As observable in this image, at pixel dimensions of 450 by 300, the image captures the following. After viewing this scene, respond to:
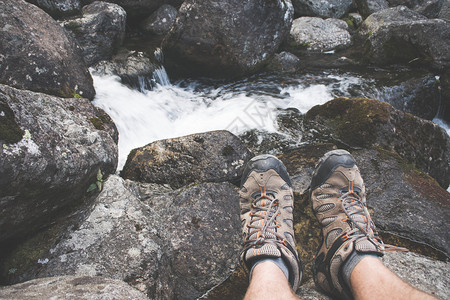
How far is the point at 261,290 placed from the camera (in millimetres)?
2076

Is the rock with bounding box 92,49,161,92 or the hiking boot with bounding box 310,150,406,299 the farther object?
the rock with bounding box 92,49,161,92

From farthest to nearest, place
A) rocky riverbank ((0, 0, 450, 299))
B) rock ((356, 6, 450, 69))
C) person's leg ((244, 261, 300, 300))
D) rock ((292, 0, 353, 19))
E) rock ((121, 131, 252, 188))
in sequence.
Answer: rock ((292, 0, 353, 19)), rock ((356, 6, 450, 69)), rock ((121, 131, 252, 188)), rocky riverbank ((0, 0, 450, 299)), person's leg ((244, 261, 300, 300))

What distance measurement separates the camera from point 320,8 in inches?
472

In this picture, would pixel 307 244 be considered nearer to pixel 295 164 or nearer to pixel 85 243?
pixel 295 164

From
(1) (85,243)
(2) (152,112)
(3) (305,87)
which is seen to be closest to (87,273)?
(1) (85,243)

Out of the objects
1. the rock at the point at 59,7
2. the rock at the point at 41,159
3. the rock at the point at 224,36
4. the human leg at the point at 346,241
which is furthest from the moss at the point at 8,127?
the rock at the point at 59,7

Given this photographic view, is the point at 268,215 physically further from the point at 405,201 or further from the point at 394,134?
the point at 394,134

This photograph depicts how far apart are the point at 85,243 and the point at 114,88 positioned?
15.2ft

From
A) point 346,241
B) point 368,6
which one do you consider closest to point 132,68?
point 346,241

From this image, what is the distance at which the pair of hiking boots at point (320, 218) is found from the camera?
7.80ft

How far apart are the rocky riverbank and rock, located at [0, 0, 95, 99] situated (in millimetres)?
18

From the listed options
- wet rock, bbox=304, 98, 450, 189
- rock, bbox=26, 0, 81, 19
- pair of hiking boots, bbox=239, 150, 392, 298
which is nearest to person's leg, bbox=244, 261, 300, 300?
pair of hiking boots, bbox=239, 150, 392, 298

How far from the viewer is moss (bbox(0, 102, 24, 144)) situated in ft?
6.37

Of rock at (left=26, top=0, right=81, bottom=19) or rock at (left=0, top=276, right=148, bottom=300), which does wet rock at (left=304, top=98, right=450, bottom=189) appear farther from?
rock at (left=26, top=0, right=81, bottom=19)
